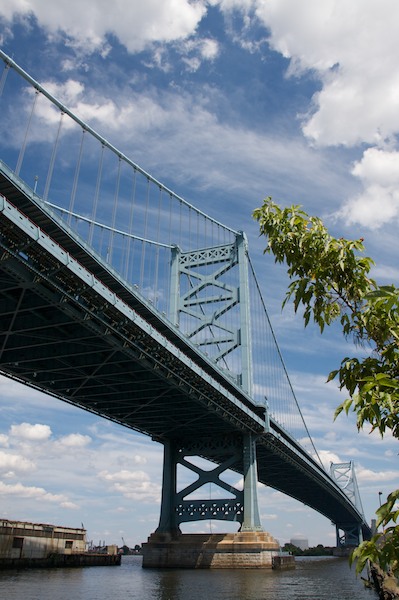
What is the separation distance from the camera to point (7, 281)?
1049 inches

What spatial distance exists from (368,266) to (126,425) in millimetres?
50074

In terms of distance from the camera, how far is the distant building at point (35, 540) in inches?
1892

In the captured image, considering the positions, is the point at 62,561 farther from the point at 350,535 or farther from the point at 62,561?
the point at 350,535

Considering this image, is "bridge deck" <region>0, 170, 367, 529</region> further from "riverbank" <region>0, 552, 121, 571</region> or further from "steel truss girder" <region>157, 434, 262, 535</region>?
"riverbank" <region>0, 552, 121, 571</region>

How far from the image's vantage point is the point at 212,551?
155 feet

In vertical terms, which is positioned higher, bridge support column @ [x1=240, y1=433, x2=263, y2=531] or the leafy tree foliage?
bridge support column @ [x1=240, y1=433, x2=263, y2=531]

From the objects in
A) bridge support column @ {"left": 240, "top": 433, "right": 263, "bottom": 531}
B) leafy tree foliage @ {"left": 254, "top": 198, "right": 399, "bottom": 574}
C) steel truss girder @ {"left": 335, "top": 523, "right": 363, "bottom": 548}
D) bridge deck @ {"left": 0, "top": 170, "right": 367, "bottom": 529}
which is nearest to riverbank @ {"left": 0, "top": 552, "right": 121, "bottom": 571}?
bridge deck @ {"left": 0, "top": 170, "right": 367, "bottom": 529}

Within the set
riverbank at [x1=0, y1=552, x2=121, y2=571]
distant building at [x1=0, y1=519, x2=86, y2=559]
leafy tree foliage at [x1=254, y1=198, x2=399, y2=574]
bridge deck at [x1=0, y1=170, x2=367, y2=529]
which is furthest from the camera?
riverbank at [x1=0, y1=552, x2=121, y2=571]

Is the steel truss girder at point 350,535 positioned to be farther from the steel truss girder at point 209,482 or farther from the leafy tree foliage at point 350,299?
the leafy tree foliage at point 350,299

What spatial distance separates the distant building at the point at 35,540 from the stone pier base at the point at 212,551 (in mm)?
10138

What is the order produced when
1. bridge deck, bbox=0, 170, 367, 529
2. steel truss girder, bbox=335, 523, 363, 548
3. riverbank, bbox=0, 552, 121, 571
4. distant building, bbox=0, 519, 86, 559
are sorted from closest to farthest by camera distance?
bridge deck, bbox=0, 170, 367, 529
distant building, bbox=0, 519, 86, 559
riverbank, bbox=0, 552, 121, 571
steel truss girder, bbox=335, 523, 363, 548

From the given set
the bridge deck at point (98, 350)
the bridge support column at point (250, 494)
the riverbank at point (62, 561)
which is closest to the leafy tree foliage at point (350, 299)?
the bridge deck at point (98, 350)

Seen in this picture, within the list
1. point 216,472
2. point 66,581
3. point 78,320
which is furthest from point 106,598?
point 216,472

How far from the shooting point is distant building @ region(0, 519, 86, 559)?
158 feet
